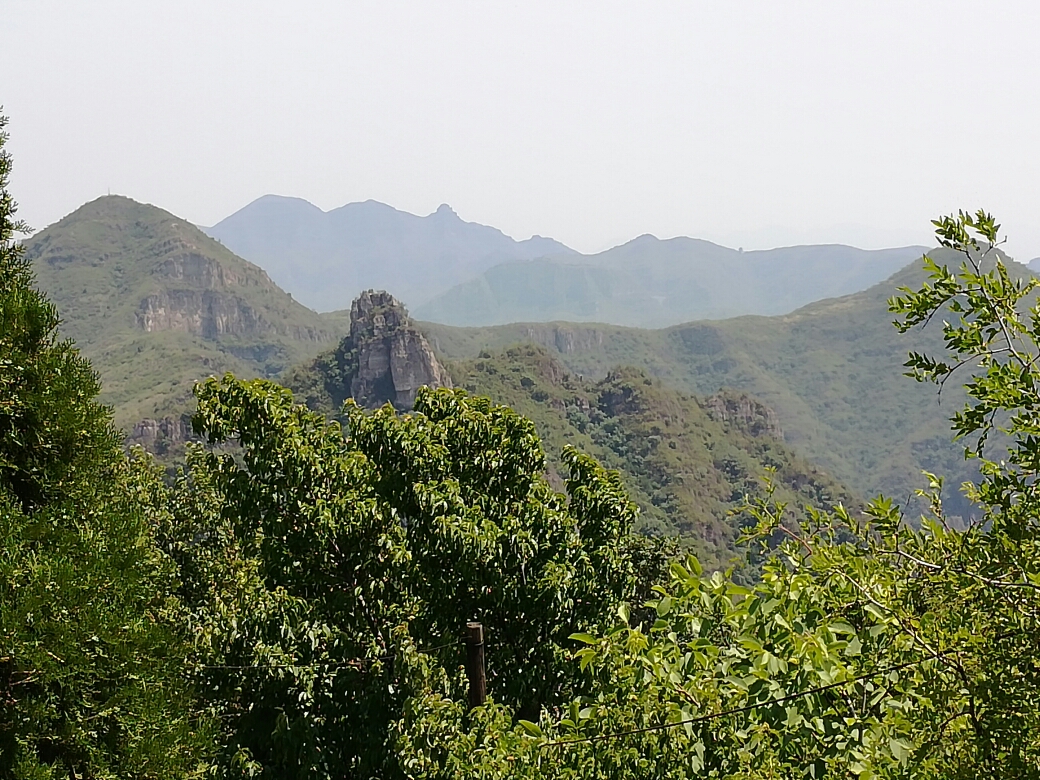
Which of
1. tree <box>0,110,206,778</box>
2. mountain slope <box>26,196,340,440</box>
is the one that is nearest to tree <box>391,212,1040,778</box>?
tree <box>0,110,206,778</box>

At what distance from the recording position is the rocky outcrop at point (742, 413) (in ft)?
343

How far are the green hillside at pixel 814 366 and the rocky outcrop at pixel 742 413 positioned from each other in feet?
128

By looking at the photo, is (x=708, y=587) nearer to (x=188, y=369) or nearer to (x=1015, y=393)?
(x=1015, y=393)

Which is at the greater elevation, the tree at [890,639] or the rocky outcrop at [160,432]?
the tree at [890,639]

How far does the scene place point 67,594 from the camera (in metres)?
3.57

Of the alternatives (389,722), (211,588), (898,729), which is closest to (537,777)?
(898,729)

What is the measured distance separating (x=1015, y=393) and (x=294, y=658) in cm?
506

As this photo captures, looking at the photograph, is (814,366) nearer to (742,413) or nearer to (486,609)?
(742,413)

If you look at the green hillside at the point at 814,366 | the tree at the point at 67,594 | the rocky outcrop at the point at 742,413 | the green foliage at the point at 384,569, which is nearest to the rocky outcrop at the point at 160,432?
the rocky outcrop at the point at 742,413

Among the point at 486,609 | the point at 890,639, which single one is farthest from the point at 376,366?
the point at 890,639

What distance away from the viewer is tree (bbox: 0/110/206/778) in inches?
140

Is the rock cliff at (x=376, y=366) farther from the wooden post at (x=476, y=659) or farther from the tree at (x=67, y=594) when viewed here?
the tree at (x=67, y=594)

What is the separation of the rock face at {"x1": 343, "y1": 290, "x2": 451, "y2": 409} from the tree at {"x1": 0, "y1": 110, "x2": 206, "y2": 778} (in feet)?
275

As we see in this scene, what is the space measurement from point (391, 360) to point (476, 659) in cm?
8741
